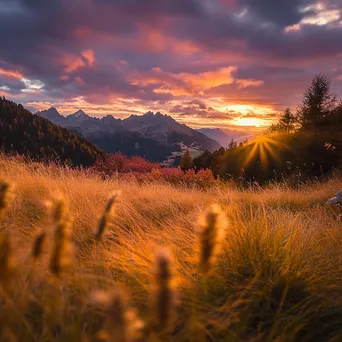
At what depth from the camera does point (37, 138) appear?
85688mm

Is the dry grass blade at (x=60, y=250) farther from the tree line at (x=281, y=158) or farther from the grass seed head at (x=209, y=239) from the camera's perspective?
the tree line at (x=281, y=158)

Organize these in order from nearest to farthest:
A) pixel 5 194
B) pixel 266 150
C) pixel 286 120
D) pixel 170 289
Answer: pixel 170 289, pixel 5 194, pixel 266 150, pixel 286 120

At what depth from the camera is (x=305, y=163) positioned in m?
17.9

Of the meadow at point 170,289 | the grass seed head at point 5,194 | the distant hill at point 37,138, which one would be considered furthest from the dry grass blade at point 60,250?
the distant hill at point 37,138

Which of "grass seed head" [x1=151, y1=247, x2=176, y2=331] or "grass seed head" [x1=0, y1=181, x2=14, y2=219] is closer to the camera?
"grass seed head" [x1=151, y1=247, x2=176, y2=331]

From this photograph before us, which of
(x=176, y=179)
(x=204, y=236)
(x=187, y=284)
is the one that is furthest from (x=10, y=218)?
(x=176, y=179)

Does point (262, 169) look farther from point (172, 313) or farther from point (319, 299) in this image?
point (172, 313)

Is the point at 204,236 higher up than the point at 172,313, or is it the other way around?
the point at 204,236

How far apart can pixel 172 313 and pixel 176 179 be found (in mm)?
16223

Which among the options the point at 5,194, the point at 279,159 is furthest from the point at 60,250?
the point at 279,159

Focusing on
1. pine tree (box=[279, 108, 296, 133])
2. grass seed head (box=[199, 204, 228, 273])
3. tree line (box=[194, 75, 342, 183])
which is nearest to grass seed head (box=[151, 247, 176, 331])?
grass seed head (box=[199, 204, 228, 273])

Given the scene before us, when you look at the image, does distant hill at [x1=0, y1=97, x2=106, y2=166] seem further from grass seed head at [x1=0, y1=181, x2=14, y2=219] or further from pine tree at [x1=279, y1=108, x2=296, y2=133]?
grass seed head at [x1=0, y1=181, x2=14, y2=219]

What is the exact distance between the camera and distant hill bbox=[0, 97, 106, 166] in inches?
Result: 3218

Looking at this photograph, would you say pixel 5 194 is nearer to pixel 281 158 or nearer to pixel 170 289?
pixel 170 289
